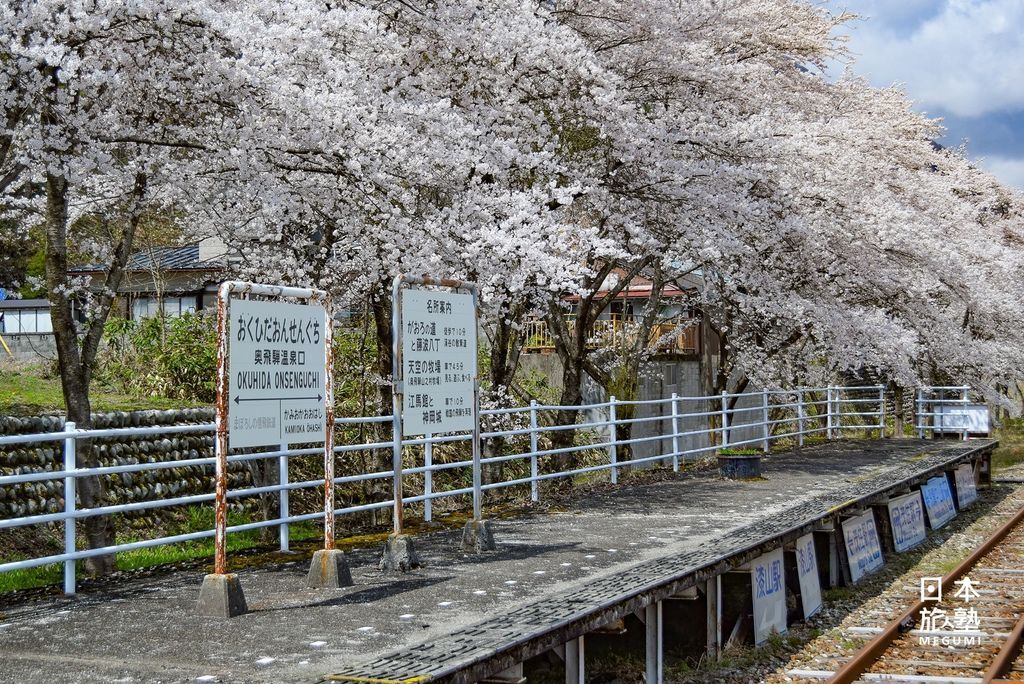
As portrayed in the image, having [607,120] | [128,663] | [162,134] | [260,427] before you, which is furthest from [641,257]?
[128,663]

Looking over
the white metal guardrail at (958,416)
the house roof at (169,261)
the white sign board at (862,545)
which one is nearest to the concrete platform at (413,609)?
the white sign board at (862,545)

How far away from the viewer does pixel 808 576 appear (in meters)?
12.3

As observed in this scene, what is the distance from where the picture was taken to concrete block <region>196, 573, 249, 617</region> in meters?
7.53

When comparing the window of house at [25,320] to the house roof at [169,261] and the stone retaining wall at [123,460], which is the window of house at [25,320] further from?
the stone retaining wall at [123,460]

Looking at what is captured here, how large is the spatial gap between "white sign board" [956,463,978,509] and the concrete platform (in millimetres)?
9016

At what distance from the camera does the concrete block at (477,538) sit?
10547 mm

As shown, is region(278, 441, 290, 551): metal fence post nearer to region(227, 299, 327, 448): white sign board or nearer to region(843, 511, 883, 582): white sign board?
region(227, 299, 327, 448): white sign board

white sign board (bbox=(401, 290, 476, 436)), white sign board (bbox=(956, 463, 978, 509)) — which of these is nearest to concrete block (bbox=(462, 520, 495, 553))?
white sign board (bbox=(401, 290, 476, 436))

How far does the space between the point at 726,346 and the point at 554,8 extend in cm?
1058

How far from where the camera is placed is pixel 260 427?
325 inches

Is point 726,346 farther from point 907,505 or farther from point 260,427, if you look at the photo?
point 260,427

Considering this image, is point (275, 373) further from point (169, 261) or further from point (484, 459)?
point (169, 261)

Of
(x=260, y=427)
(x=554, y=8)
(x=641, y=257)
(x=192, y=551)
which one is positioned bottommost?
(x=192, y=551)

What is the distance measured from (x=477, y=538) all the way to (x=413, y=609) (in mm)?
2792
